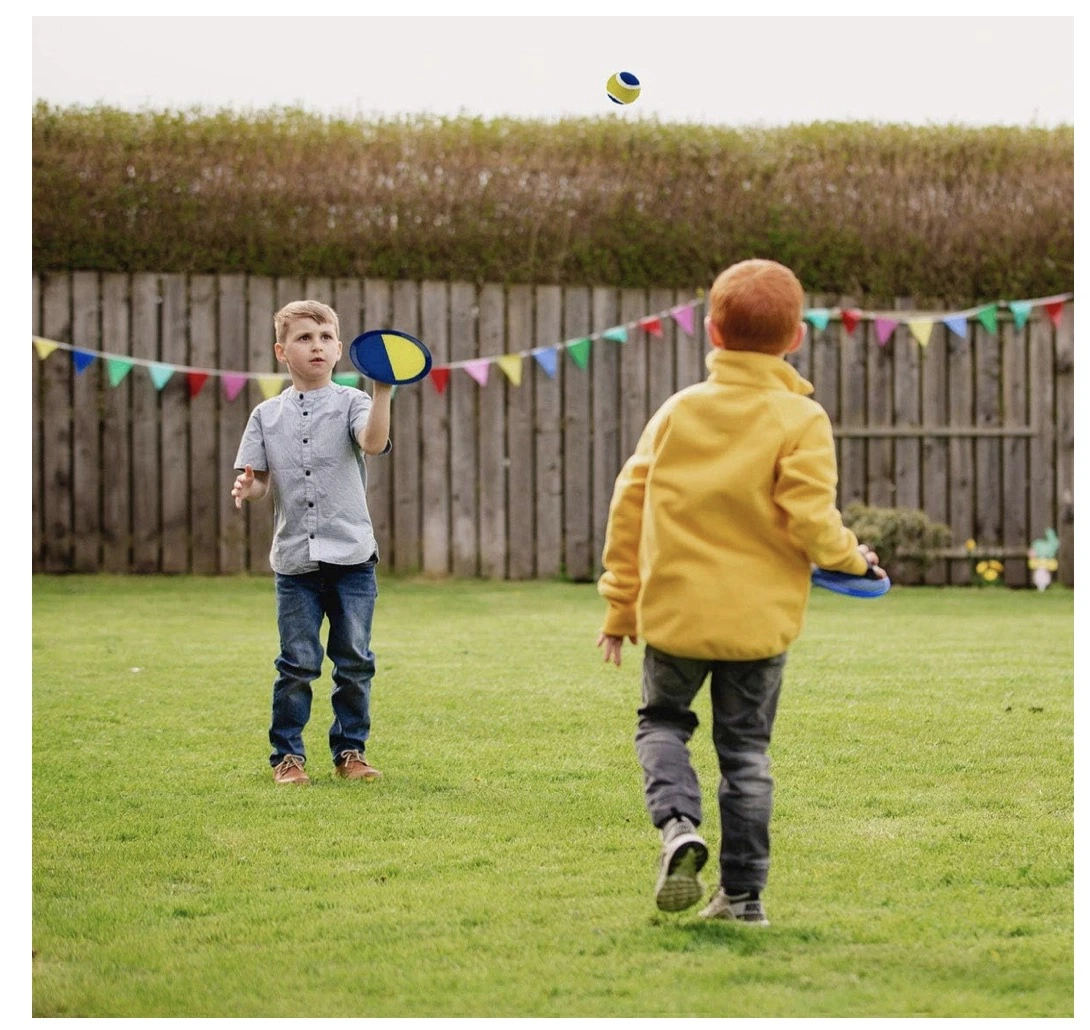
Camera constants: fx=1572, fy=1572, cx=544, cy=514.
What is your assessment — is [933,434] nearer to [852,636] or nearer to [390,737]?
[852,636]

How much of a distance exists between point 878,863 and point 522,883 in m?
0.85

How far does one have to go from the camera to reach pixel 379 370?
14.7 feet

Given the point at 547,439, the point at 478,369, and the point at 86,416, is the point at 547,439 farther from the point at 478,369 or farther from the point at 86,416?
the point at 86,416

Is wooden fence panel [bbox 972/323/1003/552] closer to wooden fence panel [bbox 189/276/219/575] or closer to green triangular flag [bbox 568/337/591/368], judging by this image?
green triangular flag [bbox 568/337/591/368]

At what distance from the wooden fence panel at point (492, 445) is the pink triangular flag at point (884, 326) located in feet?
8.56

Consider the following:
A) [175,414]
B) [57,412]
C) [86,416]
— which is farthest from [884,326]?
[57,412]

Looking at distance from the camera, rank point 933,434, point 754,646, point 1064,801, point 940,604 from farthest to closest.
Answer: point 933,434 < point 940,604 < point 1064,801 < point 754,646

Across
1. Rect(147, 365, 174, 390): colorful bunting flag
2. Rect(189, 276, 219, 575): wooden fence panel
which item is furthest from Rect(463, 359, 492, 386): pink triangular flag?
Rect(147, 365, 174, 390): colorful bunting flag

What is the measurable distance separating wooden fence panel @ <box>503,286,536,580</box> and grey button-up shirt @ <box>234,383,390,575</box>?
5.68 meters

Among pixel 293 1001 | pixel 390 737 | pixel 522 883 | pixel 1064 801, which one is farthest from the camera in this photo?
pixel 390 737

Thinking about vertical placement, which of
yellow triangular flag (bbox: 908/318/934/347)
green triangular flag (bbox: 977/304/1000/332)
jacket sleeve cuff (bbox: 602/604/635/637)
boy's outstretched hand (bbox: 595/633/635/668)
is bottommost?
boy's outstretched hand (bbox: 595/633/635/668)

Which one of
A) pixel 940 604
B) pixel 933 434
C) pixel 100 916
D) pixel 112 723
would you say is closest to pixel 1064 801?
pixel 100 916

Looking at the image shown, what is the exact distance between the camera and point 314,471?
4.88 metres

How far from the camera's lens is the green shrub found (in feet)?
34.3
